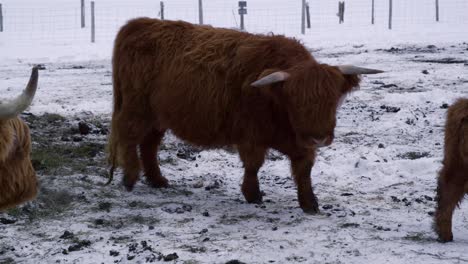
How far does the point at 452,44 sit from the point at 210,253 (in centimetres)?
1607

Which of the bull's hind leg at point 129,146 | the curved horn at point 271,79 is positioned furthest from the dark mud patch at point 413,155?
the bull's hind leg at point 129,146

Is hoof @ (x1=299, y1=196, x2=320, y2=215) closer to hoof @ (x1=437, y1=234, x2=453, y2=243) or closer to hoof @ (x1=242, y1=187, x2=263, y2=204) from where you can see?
hoof @ (x1=242, y1=187, x2=263, y2=204)

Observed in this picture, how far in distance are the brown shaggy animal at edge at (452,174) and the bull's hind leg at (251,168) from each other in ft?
5.91

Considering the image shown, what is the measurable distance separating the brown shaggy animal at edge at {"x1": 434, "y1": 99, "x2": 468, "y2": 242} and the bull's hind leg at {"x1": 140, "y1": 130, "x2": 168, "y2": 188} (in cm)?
318

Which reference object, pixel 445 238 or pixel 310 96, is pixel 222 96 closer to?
pixel 310 96

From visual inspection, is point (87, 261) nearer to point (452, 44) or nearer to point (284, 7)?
point (452, 44)

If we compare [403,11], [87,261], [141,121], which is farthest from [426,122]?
[403,11]

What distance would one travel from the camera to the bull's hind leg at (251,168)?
20.9 ft

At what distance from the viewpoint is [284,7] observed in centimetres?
4450

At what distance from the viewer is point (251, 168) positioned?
6457 millimetres

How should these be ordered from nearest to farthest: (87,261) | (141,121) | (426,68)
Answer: (87,261), (141,121), (426,68)

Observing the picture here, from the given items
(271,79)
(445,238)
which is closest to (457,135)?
(445,238)

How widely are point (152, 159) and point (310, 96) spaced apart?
243cm

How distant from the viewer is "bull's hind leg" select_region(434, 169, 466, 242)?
517 cm
